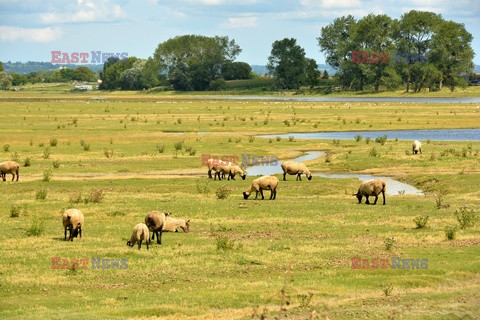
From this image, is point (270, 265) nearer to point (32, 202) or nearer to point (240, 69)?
point (32, 202)

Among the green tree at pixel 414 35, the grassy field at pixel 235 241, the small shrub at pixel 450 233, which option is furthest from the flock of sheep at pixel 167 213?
the green tree at pixel 414 35

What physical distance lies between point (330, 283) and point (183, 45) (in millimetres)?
179401

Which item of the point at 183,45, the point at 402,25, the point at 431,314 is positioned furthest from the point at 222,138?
the point at 183,45

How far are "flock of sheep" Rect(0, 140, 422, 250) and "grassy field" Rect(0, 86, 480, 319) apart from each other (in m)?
0.45

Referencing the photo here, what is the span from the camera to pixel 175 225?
973 inches

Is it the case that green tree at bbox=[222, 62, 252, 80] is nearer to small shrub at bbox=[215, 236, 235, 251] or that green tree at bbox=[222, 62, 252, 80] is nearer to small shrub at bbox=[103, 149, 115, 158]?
small shrub at bbox=[103, 149, 115, 158]

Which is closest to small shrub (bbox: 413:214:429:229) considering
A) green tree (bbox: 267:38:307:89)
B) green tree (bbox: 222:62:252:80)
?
green tree (bbox: 267:38:307:89)

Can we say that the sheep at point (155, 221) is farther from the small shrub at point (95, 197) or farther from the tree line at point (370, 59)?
the tree line at point (370, 59)

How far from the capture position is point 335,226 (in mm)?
25562

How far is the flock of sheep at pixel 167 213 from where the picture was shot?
2172cm

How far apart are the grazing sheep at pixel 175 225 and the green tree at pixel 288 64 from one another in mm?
148609

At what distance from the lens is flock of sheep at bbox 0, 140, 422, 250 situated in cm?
2172

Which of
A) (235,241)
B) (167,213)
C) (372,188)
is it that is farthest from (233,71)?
(235,241)

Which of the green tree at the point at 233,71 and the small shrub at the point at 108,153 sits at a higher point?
the green tree at the point at 233,71
